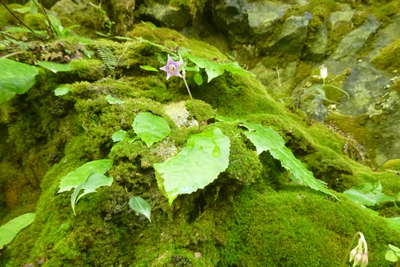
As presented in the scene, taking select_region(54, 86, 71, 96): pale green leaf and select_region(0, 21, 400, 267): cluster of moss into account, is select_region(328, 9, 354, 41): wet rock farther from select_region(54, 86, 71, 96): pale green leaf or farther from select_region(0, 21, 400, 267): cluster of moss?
select_region(54, 86, 71, 96): pale green leaf

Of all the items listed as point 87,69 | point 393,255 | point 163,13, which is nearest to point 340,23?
point 163,13

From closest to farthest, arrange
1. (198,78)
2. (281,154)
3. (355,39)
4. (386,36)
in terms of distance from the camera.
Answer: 1. (281,154)
2. (198,78)
3. (386,36)
4. (355,39)

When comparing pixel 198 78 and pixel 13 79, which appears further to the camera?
pixel 198 78

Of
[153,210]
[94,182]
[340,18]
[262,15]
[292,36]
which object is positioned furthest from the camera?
[262,15]

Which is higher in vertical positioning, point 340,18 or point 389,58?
point 340,18

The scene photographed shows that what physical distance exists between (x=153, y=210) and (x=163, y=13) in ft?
19.2

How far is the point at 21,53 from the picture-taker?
2686mm

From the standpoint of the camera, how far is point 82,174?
1521 mm

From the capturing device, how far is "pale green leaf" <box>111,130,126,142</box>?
5.91 ft

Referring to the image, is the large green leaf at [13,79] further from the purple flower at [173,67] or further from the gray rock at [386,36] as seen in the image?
the gray rock at [386,36]

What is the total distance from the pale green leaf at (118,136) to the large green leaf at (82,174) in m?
0.20

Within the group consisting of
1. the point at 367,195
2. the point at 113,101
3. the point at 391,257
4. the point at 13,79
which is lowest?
the point at 367,195

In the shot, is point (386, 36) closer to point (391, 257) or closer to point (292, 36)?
point (292, 36)

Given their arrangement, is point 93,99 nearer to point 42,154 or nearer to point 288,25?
point 42,154
